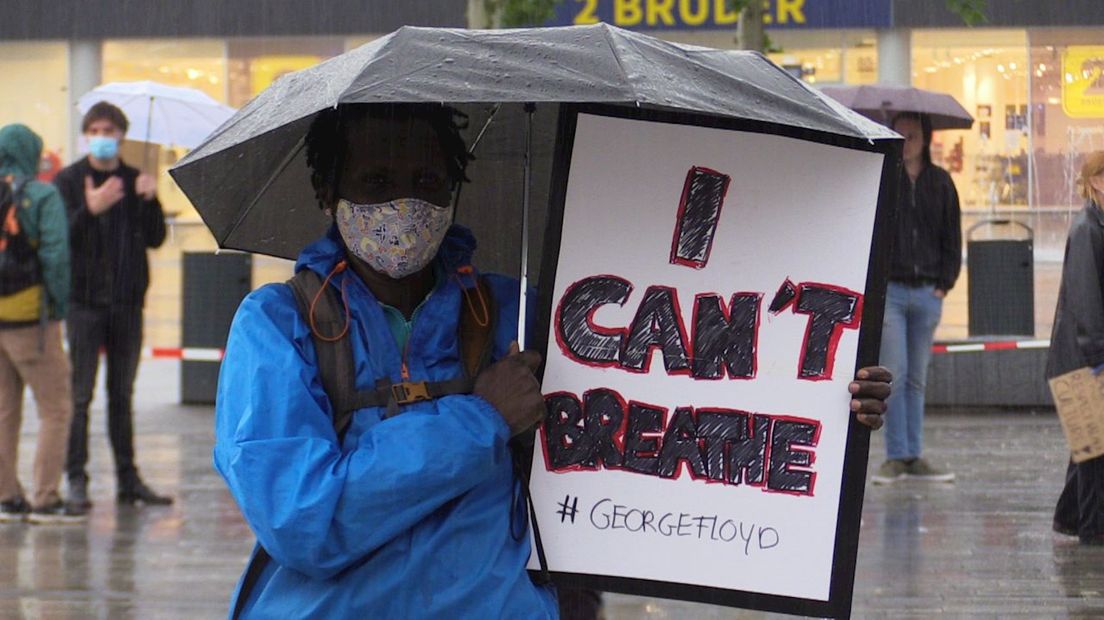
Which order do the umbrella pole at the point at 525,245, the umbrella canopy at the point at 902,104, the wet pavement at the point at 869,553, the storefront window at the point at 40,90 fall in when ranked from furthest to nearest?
the storefront window at the point at 40,90
the umbrella canopy at the point at 902,104
the wet pavement at the point at 869,553
the umbrella pole at the point at 525,245

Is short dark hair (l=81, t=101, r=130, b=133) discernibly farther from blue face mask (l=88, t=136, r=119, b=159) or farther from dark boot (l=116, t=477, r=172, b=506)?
dark boot (l=116, t=477, r=172, b=506)

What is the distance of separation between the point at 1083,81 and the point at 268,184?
1501 centimetres

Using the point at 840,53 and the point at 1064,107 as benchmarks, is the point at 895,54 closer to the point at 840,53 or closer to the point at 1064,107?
the point at 840,53

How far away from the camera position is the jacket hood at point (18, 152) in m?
7.91

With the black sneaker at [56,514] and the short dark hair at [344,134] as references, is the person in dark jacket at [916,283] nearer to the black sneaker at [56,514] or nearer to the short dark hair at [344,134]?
the black sneaker at [56,514]

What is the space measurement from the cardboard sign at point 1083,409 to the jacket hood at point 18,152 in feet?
16.0

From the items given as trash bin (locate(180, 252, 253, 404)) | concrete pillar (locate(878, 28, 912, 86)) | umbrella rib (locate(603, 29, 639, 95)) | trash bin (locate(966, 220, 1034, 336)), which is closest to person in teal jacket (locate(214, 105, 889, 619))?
umbrella rib (locate(603, 29, 639, 95))

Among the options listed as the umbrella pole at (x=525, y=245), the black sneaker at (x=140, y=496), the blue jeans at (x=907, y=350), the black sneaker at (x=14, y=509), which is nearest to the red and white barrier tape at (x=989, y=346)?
the blue jeans at (x=907, y=350)

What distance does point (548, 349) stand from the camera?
10.3ft

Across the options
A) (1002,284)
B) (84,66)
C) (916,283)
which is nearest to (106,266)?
(916,283)

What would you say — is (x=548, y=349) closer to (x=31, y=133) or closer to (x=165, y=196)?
(x=31, y=133)

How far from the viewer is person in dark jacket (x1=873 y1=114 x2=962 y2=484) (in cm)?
920

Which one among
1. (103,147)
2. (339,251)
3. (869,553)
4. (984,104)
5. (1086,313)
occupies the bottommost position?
(869,553)

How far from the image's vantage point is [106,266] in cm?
854
